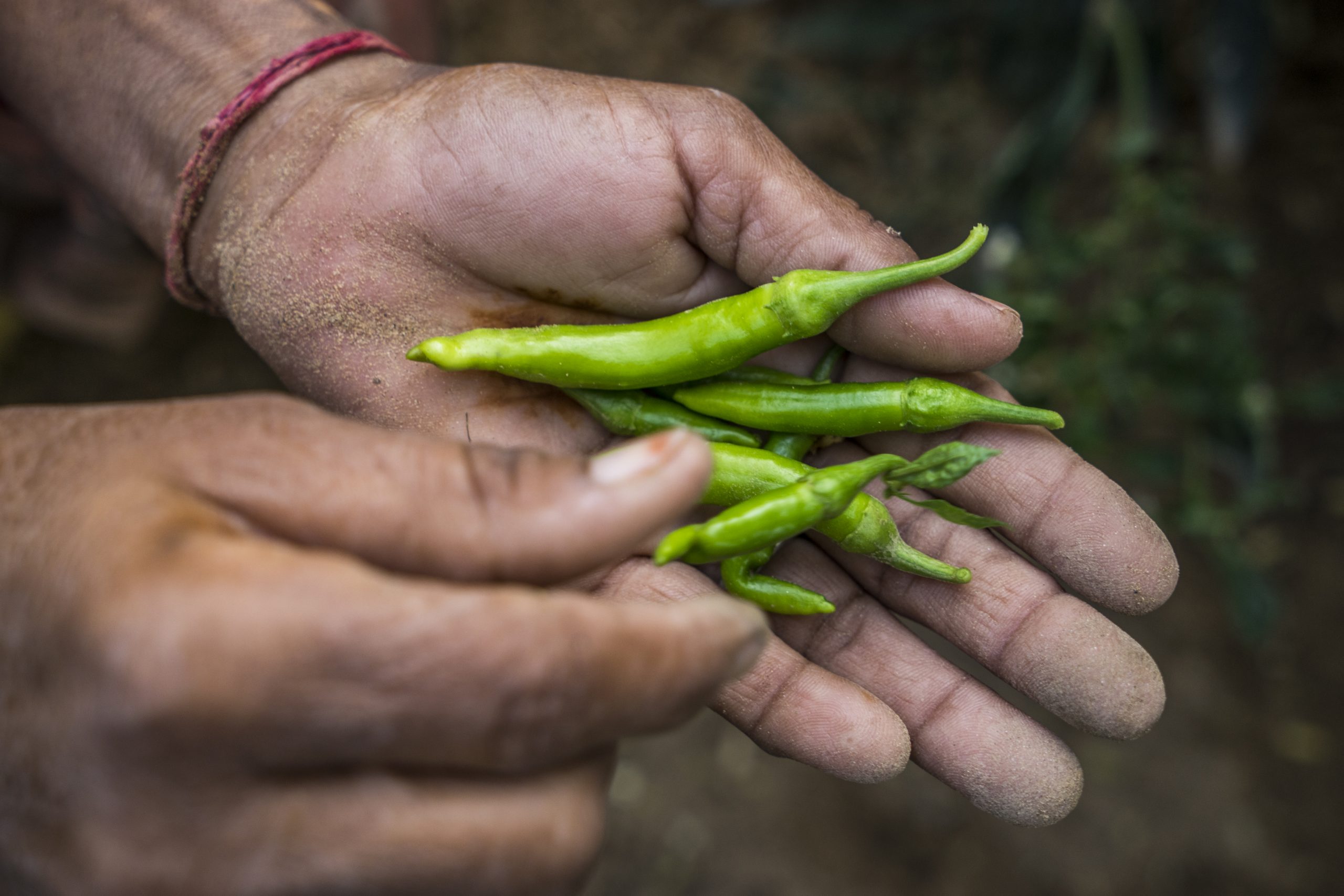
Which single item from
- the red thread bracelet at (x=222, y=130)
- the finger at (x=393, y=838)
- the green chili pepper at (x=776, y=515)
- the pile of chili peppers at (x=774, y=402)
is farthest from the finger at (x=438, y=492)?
the red thread bracelet at (x=222, y=130)

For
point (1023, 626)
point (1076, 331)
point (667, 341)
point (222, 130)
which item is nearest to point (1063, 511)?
point (1023, 626)

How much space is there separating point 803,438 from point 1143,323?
224 cm

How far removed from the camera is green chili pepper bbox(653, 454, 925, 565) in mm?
2939

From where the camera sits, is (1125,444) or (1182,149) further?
(1125,444)

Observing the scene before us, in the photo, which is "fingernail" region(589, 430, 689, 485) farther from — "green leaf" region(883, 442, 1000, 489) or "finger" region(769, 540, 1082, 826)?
"finger" region(769, 540, 1082, 826)

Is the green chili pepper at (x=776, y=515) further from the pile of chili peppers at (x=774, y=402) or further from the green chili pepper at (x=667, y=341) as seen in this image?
the green chili pepper at (x=667, y=341)

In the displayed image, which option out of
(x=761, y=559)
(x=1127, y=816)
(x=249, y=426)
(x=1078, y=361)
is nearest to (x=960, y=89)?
(x=1078, y=361)

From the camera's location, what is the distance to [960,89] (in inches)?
253

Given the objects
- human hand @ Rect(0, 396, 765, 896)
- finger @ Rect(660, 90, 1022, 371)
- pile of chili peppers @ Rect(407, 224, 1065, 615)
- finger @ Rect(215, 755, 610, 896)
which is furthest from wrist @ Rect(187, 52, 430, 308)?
finger @ Rect(215, 755, 610, 896)

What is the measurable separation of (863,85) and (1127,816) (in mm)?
5260

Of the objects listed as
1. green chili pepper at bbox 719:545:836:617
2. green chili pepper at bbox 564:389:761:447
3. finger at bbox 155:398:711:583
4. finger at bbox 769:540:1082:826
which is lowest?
finger at bbox 769:540:1082:826

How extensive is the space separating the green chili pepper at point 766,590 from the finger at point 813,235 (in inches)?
37.1

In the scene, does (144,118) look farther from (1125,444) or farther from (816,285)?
(1125,444)

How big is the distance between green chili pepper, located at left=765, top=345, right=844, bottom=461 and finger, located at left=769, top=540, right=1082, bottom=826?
1.24ft
